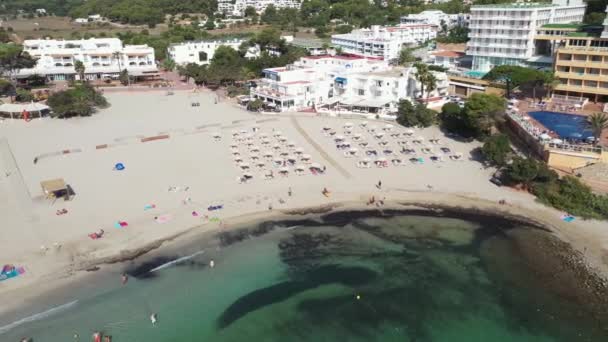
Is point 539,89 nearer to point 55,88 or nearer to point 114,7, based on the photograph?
point 55,88

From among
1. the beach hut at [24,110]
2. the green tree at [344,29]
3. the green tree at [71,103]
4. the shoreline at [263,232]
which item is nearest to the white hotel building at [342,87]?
the green tree at [71,103]

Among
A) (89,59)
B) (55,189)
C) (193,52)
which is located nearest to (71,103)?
(55,189)

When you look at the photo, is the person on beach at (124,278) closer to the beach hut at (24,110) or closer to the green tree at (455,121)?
the green tree at (455,121)

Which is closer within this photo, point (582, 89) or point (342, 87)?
point (582, 89)

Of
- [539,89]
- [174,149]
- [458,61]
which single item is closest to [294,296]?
[174,149]

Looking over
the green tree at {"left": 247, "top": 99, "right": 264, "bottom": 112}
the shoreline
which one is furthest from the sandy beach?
the green tree at {"left": 247, "top": 99, "right": 264, "bottom": 112}

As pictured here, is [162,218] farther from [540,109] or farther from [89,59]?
[89,59]

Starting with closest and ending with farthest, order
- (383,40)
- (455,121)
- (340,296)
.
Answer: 1. (340,296)
2. (455,121)
3. (383,40)
